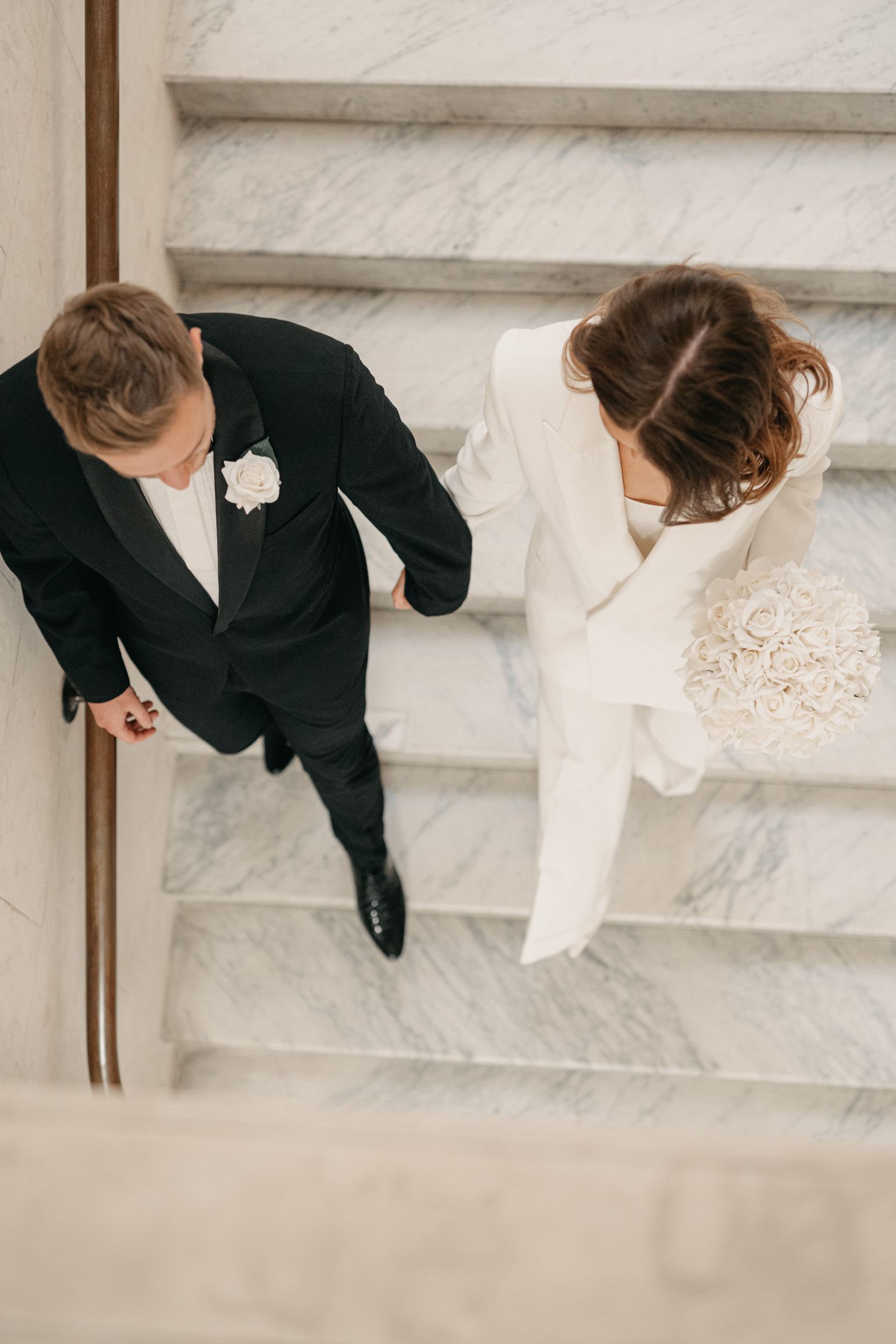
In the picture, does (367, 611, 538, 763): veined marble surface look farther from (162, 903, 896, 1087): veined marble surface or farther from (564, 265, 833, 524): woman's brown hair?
(564, 265, 833, 524): woman's brown hair

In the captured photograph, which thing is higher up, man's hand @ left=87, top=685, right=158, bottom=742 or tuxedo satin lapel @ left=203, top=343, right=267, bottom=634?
tuxedo satin lapel @ left=203, top=343, right=267, bottom=634

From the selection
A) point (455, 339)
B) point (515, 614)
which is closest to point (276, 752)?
point (515, 614)

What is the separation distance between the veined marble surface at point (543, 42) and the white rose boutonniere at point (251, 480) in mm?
1639

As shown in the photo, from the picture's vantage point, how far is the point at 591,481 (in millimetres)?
1602

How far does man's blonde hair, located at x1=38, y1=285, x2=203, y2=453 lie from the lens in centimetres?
117

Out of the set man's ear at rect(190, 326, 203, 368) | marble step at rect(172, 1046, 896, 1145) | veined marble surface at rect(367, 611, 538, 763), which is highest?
man's ear at rect(190, 326, 203, 368)

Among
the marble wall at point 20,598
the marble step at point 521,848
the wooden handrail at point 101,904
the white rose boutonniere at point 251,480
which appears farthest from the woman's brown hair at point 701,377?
the marble step at point 521,848

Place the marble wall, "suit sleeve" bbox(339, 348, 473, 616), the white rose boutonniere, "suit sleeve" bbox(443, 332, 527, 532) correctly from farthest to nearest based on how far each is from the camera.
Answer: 1. the marble wall
2. "suit sleeve" bbox(443, 332, 527, 532)
3. "suit sleeve" bbox(339, 348, 473, 616)
4. the white rose boutonniere

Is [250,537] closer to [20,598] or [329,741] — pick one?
[20,598]

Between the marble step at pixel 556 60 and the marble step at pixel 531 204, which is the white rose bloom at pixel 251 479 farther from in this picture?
the marble step at pixel 556 60

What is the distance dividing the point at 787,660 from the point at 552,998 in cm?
173

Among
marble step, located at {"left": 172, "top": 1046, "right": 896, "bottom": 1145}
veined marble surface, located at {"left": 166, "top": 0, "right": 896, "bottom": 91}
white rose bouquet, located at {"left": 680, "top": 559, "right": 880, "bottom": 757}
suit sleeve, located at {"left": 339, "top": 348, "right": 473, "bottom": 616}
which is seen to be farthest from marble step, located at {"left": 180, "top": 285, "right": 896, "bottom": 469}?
marble step, located at {"left": 172, "top": 1046, "right": 896, "bottom": 1145}

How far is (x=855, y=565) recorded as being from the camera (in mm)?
2600

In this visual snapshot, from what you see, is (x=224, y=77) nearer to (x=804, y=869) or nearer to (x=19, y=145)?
(x=19, y=145)
